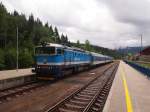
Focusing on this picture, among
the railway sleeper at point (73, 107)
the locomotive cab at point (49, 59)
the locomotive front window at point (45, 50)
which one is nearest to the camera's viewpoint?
the railway sleeper at point (73, 107)

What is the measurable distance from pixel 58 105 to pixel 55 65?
9.73 meters

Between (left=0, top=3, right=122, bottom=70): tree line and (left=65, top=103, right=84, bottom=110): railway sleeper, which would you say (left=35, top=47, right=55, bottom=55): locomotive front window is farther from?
(left=65, top=103, right=84, bottom=110): railway sleeper

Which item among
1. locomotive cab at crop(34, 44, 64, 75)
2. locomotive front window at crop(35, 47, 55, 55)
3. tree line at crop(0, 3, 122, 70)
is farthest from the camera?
tree line at crop(0, 3, 122, 70)

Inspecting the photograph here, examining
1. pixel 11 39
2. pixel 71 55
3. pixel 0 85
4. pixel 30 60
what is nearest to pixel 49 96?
pixel 0 85

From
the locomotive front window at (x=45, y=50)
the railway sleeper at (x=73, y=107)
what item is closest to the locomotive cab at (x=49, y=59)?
the locomotive front window at (x=45, y=50)

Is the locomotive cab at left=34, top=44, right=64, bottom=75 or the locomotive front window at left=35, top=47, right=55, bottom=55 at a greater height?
the locomotive front window at left=35, top=47, right=55, bottom=55

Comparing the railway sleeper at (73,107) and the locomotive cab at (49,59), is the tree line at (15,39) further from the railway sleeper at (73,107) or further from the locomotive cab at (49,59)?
the railway sleeper at (73,107)

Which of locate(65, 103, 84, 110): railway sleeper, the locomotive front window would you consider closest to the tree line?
the locomotive front window

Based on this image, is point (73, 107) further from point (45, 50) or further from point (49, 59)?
point (45, 50)

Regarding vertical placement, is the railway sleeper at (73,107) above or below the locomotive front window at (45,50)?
below

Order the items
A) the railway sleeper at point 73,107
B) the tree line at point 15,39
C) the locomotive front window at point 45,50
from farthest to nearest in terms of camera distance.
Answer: the tree line at point 15,39 < the locomotive front window at point 45,50 < the railway sleeper at point 73,107

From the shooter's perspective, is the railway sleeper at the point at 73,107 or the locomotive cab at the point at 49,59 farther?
the locomotive cab at the point at 49,59

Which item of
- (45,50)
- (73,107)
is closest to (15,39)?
(45,50)

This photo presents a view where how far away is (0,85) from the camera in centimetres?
1789
